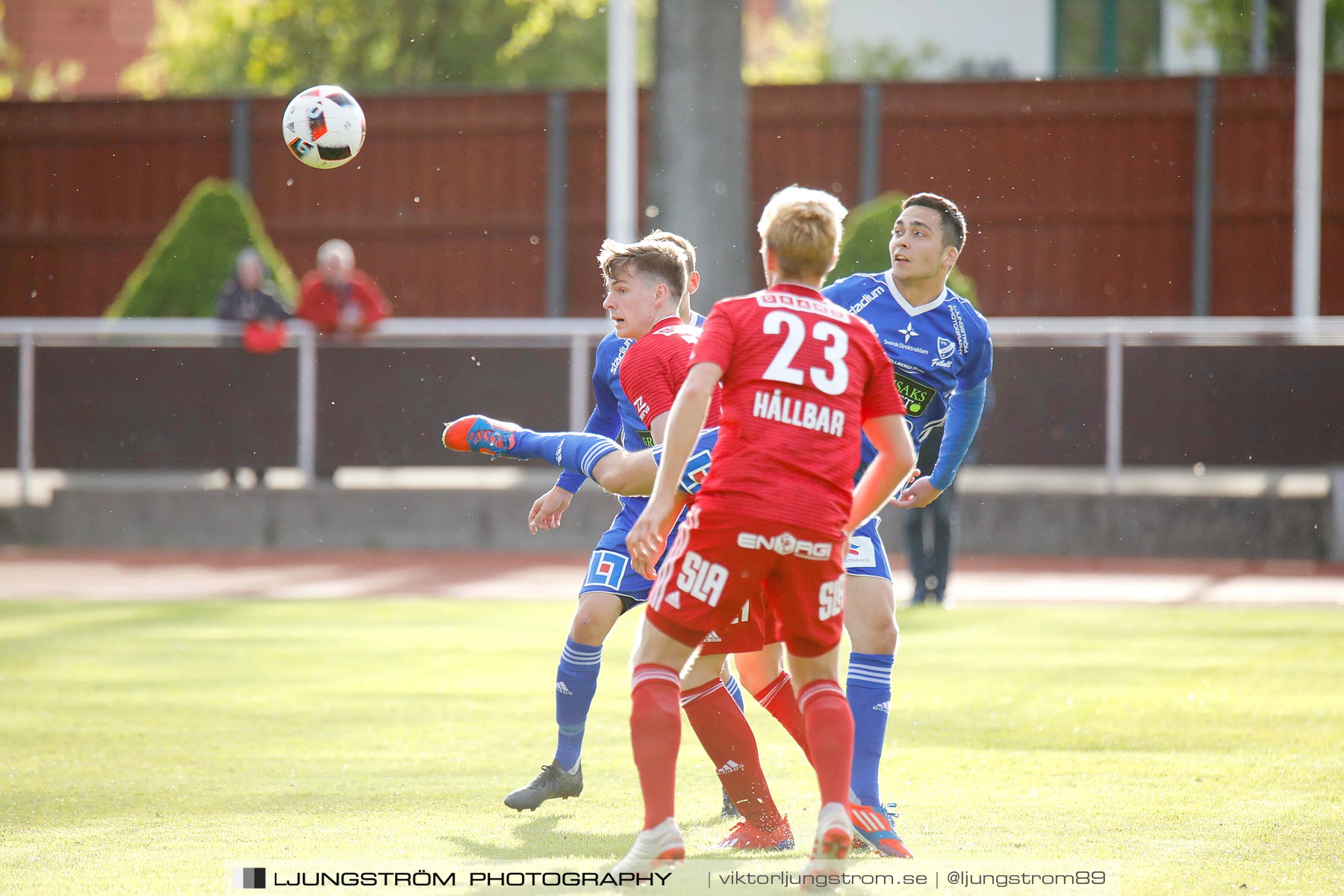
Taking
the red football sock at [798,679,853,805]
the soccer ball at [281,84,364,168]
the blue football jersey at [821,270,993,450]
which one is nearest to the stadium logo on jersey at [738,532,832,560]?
the red football sock at [798,679,853,805]

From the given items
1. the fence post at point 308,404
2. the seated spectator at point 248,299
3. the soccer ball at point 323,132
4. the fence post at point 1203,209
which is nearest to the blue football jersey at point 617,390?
the soccer ball at point 323,132

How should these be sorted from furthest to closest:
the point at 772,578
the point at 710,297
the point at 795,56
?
the point at 795,56 → the point at 710,297 → the point at 772,578

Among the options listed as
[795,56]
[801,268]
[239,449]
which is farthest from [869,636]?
[795,56]

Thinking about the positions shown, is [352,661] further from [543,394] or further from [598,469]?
[543,394]

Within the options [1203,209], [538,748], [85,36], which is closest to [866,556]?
[538,748]

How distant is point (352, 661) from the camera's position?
9.15 m

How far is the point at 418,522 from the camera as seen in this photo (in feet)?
50.9

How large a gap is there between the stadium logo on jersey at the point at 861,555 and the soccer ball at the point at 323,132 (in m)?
2.98

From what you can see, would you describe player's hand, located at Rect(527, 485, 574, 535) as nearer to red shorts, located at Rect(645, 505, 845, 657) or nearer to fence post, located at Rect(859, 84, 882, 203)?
red shorts, located at Rect(645, 505, 845, 657)

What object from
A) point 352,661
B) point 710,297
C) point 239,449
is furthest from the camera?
point 710,297

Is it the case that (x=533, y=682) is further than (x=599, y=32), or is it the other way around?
(x=599, y=32)

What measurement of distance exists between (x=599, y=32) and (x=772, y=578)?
36.5m

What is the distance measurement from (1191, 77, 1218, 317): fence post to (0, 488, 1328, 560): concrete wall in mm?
8990

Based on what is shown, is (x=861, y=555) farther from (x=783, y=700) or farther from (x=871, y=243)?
(x=871, y=243)
